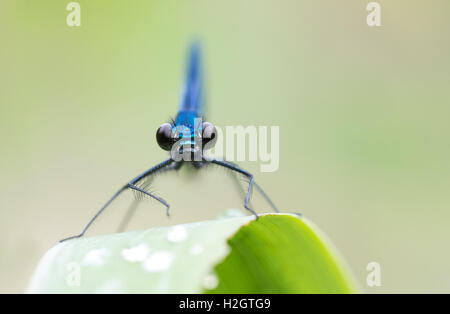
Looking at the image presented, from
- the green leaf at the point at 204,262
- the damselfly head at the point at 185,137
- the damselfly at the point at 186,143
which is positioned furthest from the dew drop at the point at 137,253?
Result: the damselfly head at the point at 185,137

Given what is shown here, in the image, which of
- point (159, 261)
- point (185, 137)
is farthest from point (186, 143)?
point (159, 261)

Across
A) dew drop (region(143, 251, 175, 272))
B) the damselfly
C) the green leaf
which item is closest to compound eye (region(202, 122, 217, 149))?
the damselfly

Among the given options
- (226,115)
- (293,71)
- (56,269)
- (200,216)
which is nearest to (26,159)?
(200,216)

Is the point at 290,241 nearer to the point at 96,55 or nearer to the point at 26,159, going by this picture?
the point at 26,159

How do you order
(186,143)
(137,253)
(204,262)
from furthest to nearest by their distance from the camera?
1. (186,143)
2. (137,253)
3. (204,262)

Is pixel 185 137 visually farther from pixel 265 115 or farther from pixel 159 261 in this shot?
pixel 265 115

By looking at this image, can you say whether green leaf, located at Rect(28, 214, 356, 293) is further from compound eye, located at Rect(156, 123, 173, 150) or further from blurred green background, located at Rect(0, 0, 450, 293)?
blurred green background, located at Rect(0, 0, 450, 293)
